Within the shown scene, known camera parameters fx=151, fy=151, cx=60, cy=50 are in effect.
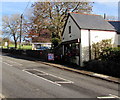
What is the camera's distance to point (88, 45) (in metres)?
17.5

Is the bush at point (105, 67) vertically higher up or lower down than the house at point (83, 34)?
lower down

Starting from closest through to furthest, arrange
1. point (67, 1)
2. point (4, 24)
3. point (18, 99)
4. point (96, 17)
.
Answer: point (18, 99) < point (96, 17) < point (67, 1) < point (4, 24)

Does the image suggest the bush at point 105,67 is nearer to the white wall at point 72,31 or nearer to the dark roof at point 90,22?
the white wall at point 72,31

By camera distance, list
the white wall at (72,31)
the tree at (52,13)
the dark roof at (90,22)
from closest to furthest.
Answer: the dark roof at (90,22)
the white wall at (72,31)
the tree at (52,13)

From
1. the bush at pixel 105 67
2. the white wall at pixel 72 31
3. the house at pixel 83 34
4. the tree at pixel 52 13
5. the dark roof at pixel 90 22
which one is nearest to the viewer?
the bush at pixel 105 67

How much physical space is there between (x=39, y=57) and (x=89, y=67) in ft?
38.9

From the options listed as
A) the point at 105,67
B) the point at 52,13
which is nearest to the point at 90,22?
the point at 105,67

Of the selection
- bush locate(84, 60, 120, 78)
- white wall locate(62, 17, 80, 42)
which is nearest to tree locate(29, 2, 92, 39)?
white wall locate(62, 17, 80, 42)

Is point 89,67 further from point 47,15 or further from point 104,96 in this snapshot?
point 47,15

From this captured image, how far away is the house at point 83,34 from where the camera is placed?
1734 cm

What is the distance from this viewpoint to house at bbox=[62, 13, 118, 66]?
17344mm

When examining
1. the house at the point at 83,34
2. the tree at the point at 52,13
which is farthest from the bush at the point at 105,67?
the tree at the point at 52,13

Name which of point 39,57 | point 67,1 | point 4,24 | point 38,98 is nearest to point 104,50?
point 38,98

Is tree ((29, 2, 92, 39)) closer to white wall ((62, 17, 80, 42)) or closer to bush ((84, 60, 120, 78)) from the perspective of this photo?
white wall ((62, 17, 80, 42))
